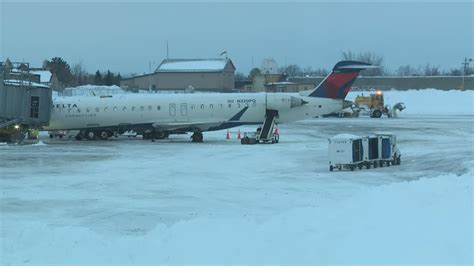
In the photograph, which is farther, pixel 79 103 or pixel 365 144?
pixel 79 103

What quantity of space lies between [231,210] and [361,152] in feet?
31.2

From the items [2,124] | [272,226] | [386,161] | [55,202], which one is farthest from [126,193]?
[2,124]

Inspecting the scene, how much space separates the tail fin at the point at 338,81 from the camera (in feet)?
126

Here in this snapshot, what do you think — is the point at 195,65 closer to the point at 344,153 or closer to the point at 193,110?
the point at 193,110

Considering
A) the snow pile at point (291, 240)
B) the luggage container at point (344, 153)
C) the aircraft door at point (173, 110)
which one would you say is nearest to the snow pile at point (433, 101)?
the aircraft door at point (173, 110)

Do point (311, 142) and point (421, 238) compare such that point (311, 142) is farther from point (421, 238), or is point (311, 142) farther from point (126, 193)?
point (421, 238)

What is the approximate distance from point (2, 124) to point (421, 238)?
100ft

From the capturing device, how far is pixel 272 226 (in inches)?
422

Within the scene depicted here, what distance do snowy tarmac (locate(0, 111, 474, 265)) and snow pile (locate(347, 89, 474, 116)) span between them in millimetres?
62018

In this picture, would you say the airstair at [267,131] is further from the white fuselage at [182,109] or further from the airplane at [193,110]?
the white fuselage at [182,109]

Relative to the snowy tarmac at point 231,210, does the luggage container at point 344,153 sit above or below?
above

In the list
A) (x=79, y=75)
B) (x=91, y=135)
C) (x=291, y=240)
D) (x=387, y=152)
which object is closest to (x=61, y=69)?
(x=79, y=75)

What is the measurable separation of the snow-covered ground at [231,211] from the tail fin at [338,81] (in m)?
12.0

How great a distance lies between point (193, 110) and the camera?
38.0 m
